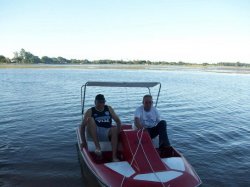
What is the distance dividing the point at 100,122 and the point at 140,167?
2061 mm

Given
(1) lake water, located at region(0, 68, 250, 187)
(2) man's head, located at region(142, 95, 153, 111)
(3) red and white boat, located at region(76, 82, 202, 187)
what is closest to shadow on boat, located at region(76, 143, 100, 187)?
(1) lake water, located at region(0, 68, 250, 187)

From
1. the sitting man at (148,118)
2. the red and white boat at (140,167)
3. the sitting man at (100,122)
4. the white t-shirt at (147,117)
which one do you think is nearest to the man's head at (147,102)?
the sitting man at (148,118)

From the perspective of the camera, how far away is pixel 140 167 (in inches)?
241

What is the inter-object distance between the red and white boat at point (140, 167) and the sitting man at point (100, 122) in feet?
0.93

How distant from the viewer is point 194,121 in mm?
13859

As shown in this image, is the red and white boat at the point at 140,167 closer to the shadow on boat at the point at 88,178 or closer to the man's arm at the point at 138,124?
the shadow on boat at the point at 88,178

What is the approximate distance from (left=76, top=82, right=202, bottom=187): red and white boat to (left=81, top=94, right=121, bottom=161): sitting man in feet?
0.93

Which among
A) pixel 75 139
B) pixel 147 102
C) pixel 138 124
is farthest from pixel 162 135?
pixel 75 139

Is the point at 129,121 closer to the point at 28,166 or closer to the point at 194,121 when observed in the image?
the point at 194,121

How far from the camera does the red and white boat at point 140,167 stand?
5762 mm

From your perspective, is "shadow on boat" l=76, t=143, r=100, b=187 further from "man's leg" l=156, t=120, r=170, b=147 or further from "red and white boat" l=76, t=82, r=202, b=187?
"man's leg" l=156, t=120, r=170, b=147

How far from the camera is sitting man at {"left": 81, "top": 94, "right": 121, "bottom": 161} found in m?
7.18

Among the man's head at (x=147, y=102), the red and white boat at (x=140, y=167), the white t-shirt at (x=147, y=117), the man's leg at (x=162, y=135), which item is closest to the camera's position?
the red and white boat at (x=140, y=167)

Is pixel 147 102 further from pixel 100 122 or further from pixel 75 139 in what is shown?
pixel 75 139
